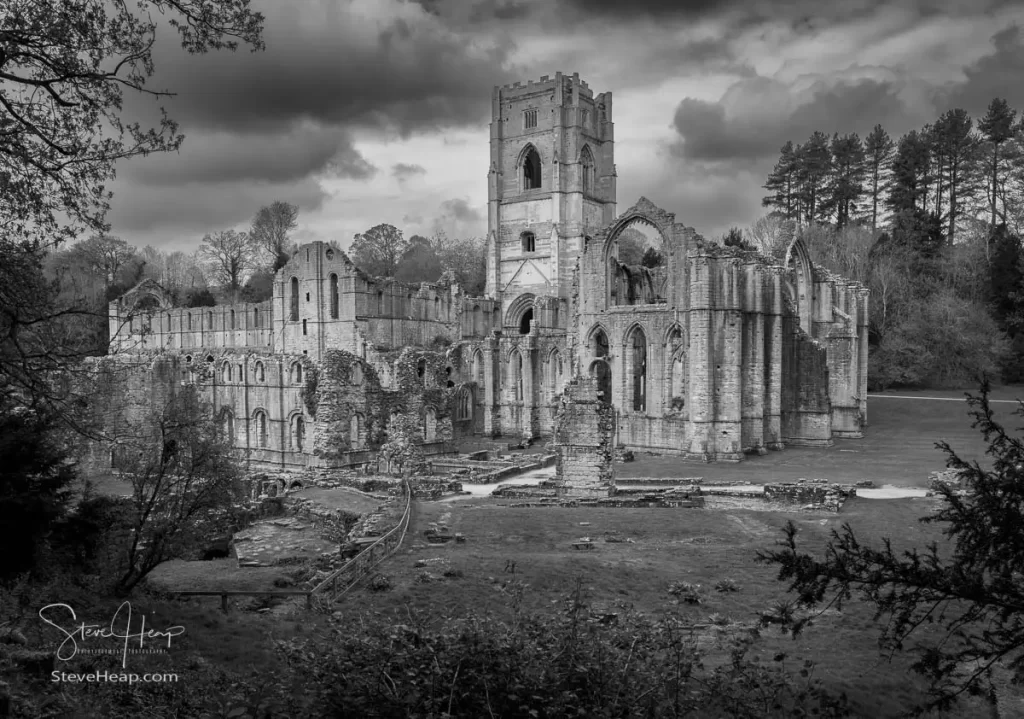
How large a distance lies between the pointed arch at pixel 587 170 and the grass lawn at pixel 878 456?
30.5 meters

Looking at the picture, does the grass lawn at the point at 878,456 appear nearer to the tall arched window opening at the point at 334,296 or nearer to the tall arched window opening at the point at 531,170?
the tall arched window opening at the point at 334,296

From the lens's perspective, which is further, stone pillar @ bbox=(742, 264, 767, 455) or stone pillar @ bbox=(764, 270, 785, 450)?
stone pillar @ bbox=(764, 270, 785, 450)

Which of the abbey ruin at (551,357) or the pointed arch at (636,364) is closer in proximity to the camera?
the abbey ruin at (551,357)

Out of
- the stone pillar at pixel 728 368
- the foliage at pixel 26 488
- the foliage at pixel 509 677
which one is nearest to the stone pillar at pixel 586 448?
the stone pillar at pixel 728 368

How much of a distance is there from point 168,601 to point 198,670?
3252mm

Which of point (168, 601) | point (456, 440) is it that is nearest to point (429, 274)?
point (456, 440)

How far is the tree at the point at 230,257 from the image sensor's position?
75.3 m

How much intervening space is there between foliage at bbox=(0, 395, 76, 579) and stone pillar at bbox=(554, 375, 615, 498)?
615 inches

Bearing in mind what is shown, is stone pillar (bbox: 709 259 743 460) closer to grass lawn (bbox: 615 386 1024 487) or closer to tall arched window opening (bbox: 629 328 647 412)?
grass lawn (bbox: 615 386 1024 487)

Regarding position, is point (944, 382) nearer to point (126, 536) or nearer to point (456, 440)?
point (456, 440)

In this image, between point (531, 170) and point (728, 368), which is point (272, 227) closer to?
point (531, 170)

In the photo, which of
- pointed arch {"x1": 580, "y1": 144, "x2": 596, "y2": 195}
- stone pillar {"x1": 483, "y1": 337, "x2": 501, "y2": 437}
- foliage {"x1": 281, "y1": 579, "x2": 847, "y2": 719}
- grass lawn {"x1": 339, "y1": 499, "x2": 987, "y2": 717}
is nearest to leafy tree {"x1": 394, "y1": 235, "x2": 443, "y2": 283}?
pointed arch {"x1": 580, "y1": 144, "x2": 596, "y2": 195}

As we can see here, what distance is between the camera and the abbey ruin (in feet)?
106

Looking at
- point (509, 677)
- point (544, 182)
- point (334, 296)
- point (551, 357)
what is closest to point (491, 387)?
point (551, 357)
